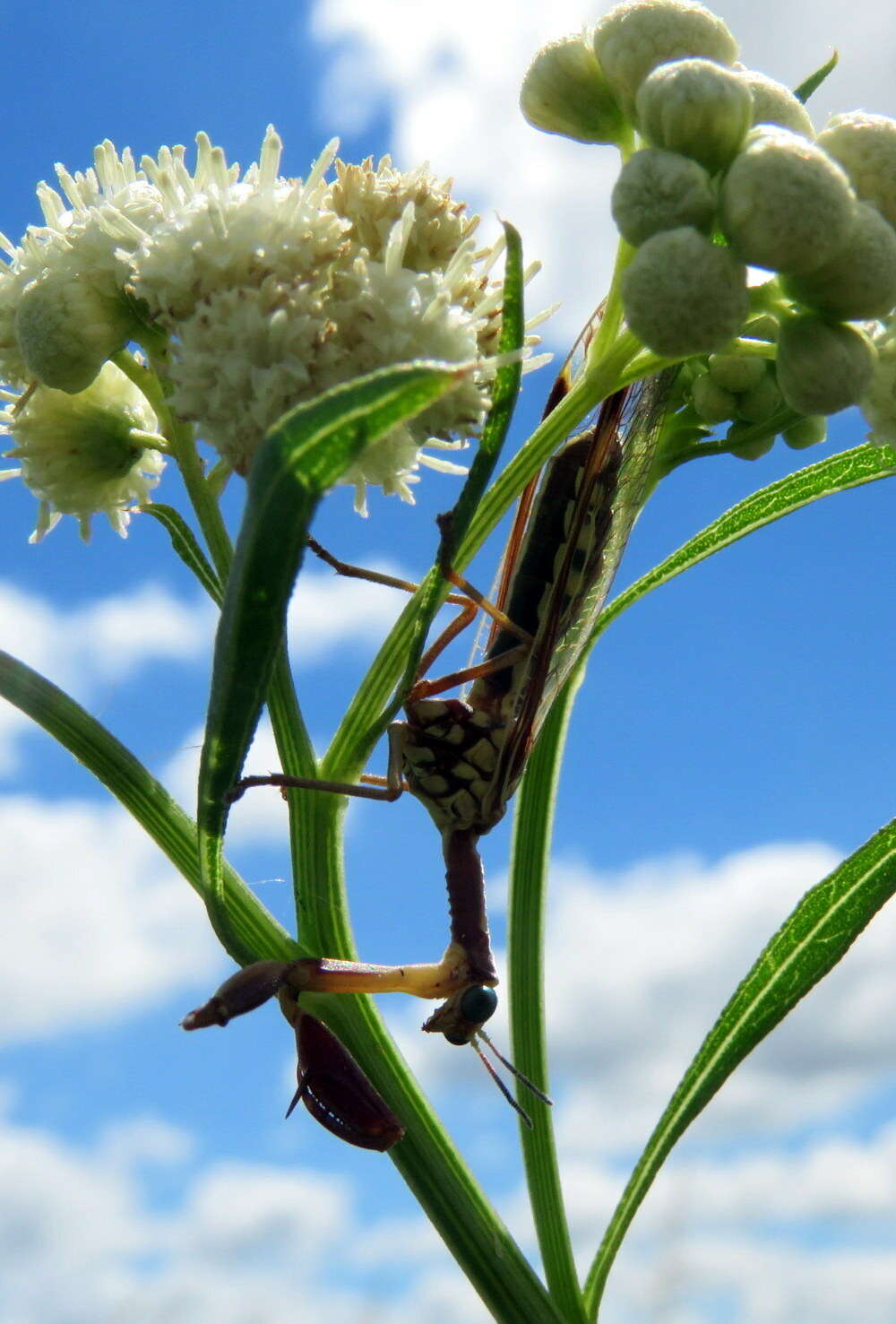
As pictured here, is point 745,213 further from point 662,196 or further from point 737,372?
point 737,372

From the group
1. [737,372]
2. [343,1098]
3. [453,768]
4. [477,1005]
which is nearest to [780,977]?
[477,1005]

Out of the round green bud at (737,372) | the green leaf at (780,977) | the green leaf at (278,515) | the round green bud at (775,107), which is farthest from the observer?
the green leaf at (780,977)

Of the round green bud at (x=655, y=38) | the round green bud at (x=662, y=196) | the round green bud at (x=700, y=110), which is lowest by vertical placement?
the round green bud at (x=662, y=196)

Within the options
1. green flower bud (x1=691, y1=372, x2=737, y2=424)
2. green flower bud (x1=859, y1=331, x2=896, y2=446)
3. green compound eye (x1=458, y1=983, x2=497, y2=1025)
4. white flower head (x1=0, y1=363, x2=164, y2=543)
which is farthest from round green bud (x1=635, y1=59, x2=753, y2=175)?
green compound eye (x1=458, y1=983, x2=497, y2=1025)

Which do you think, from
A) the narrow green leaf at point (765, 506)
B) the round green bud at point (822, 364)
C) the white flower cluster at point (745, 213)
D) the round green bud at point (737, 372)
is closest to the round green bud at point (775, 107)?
the white flower cluster at point (745, 213)

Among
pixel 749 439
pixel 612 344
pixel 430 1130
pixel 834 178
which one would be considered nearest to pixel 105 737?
pixel 430 1130

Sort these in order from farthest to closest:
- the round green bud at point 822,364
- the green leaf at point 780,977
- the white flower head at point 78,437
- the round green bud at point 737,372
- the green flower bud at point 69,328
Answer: the green leaf at point 780,977 < the white flower head at point 78,437 < the round green bud at point 737,372 < the green flower bud at point 69,328 < the round green bud at point 822,364

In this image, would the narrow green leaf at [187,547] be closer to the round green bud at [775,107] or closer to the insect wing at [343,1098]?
the insect wing at [343,1098]
